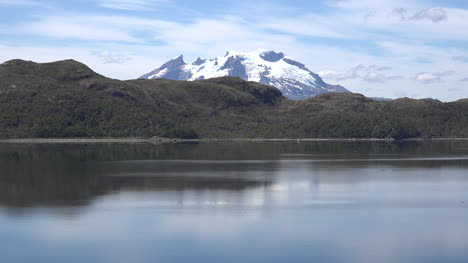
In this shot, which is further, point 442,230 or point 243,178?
point 243,178

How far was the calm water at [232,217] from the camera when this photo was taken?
4802 cm

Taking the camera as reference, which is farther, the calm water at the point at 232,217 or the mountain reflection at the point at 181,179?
the mountain reflection at the point at 181,179

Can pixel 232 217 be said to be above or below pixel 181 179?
below

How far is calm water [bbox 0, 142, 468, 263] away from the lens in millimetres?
48019

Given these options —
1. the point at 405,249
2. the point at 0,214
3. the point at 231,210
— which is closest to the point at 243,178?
the point at 231,210

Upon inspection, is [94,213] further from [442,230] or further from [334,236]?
[442,230]

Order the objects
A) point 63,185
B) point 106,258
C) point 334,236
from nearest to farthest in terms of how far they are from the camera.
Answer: point 106,258
point 334,236
point 63,185

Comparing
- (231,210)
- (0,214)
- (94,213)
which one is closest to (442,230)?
(231,210)

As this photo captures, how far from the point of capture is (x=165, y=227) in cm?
5688

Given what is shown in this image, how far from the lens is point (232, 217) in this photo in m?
62.3

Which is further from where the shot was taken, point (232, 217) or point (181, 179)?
point (181, 179)

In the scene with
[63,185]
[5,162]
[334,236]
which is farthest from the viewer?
[5,162]

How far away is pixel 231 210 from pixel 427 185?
37506 mm

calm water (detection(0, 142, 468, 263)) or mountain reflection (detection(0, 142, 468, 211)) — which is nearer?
calm water (detection(0, 142, 468, 263))
